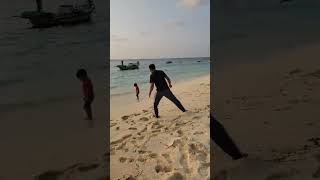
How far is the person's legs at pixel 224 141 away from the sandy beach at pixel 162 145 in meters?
0.25

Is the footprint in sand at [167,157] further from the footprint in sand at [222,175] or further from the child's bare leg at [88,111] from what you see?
the child's bare leg at [88,111]

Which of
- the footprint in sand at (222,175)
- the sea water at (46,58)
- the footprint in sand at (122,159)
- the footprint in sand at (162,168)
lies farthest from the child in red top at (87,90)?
the footprint in sand at (222,175)

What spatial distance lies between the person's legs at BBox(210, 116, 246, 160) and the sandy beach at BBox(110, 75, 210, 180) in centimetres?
25

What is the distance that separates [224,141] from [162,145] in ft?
3.23

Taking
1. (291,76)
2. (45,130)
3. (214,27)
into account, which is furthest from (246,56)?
(45,130)

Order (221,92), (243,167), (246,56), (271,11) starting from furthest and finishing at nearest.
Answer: (271,11) < (246,56) < (221,92) < (243,167)

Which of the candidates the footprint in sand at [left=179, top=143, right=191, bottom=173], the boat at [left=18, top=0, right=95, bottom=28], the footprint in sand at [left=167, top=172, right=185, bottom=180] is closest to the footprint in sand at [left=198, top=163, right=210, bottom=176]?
the footprint in sand at [left=179, top=143, right=191, bottom=173]

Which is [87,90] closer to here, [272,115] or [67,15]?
[272,115]

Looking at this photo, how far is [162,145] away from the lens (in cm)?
549

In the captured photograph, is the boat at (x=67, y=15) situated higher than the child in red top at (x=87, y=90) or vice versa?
the boat at (x=67, y=15)

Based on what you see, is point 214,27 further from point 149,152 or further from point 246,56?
point 149,152

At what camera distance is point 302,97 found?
6.23 meters

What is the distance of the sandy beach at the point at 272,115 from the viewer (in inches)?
173

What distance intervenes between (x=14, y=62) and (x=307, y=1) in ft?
24.9
